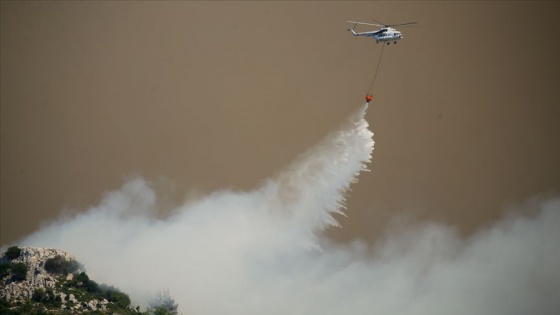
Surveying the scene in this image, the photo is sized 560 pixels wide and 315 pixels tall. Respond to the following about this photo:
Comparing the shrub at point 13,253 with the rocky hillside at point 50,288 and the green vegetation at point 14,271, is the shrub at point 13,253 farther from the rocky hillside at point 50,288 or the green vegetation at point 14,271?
the green vegetation at point 14,271

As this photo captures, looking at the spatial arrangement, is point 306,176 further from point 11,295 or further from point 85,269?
point 11,295

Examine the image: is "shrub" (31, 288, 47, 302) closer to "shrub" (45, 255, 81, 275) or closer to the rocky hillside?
the rocky hillside

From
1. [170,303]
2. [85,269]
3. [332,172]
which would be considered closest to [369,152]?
[332,172]

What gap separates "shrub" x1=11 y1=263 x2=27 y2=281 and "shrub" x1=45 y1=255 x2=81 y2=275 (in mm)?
3581

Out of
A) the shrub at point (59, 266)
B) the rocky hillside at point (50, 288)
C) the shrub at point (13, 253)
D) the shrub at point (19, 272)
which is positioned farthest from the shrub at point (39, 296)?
the shrub at point (13, 253)

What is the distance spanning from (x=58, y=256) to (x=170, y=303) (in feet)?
57.2

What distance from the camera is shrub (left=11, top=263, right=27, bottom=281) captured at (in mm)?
133250

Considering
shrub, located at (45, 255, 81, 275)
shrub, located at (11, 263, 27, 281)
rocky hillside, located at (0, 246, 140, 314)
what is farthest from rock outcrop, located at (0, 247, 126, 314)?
shrub, located at (45, 255, 81, 275)

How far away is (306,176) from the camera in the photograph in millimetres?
147000

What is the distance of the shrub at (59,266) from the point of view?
13750 centimetres

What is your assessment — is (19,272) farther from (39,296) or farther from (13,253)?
(39,296)

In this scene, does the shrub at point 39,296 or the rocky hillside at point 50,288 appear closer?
the rocky hillside at point 50,288

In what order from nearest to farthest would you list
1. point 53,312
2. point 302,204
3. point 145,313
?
point 53,312
point 145,313
point 302,204

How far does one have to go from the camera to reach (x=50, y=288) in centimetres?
13350
